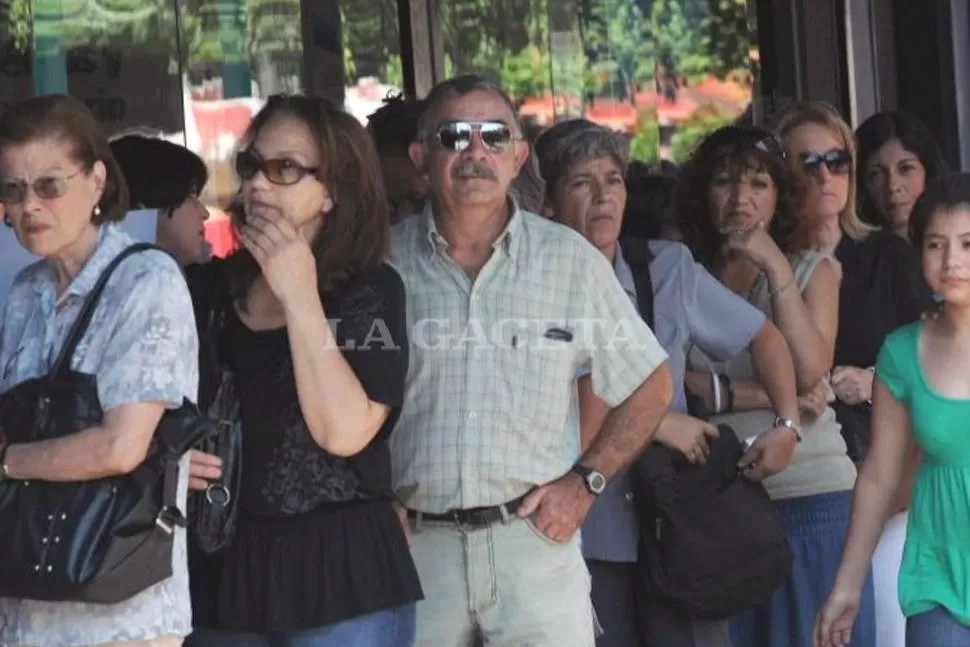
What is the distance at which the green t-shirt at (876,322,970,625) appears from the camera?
13.9 ft

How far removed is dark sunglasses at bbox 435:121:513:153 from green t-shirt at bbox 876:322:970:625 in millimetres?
1030

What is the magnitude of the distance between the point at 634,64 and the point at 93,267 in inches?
255

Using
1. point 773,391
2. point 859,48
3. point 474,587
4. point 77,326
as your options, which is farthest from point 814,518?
point 859,48

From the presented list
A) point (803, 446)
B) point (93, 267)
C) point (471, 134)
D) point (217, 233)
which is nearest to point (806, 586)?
point (803, 446)

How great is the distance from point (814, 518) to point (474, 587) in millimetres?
1564

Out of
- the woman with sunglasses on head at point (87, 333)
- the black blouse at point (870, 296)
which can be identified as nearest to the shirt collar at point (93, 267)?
the woman with sunglasses on head at point (87, 333)

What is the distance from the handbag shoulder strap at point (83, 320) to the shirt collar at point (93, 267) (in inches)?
0.6

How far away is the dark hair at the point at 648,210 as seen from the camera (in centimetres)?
674

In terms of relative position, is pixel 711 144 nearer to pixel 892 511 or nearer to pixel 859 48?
pixel 892 511

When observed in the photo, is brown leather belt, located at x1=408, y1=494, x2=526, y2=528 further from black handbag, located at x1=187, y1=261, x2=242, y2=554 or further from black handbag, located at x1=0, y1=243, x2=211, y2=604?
black handbag, located at x1=0, y1=243, x2=211, y2=604

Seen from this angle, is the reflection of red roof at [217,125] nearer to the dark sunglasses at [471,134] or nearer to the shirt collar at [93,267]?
the dark sunglasses at [471,134]

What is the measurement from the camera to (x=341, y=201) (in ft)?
13.7

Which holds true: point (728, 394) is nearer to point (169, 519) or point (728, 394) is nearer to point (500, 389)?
point (500, 389)

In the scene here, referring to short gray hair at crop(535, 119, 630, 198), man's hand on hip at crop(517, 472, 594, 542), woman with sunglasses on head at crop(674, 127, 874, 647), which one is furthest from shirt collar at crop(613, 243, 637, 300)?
man's hand on hip at crop(517, 472, 594, 542)
